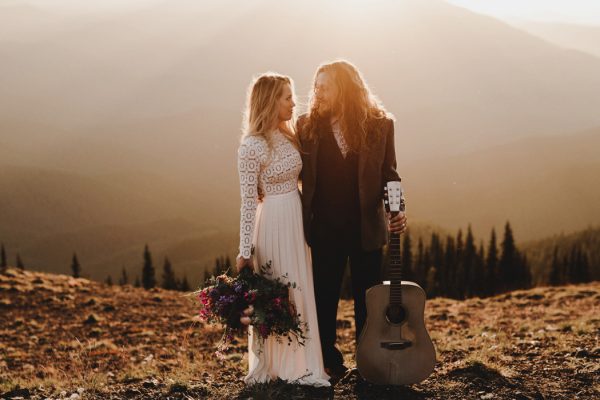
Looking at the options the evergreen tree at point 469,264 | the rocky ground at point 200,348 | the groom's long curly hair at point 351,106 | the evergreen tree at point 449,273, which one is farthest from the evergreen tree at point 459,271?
the groom's long curly hair at point 351,106

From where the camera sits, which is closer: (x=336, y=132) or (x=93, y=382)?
(x=336, y=132)

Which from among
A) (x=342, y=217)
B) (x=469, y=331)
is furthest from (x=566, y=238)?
(x=342, y=217)

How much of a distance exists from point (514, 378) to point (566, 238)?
89.0 meters

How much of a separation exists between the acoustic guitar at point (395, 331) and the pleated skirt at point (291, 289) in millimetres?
497

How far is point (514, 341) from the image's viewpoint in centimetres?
838

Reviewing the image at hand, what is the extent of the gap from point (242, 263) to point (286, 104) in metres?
1.51

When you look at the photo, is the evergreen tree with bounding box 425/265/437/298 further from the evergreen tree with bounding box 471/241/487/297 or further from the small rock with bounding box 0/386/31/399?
the small rock with bounding box 0/386/31/399

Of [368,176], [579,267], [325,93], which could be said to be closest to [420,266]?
[579,267]

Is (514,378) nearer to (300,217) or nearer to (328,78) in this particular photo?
(300,217)

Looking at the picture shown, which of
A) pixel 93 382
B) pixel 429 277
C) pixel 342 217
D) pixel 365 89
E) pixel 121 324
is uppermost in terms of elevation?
pixel 365 89

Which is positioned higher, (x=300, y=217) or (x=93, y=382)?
(x=300, y=217)

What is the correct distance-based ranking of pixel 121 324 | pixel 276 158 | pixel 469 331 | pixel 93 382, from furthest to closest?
pixel 121 324
pixel 469 331
pixel 93 382
pixel 276 158

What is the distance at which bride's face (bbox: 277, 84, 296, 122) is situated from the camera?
5.41 metres

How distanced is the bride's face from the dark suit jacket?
0.24m
